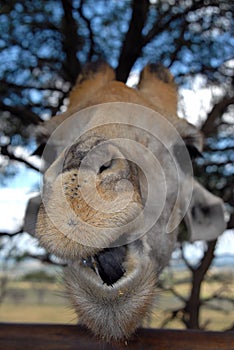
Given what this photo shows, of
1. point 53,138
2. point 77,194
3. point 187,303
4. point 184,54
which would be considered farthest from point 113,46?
point 77,194

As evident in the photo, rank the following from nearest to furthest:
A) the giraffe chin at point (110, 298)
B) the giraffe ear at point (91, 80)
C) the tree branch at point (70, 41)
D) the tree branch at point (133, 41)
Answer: the giraffe chin at point (110, 298) < the giraffe ear at point (91, 80) < the tree branch at point (133, 41) < the tree branch at point (70, 41)

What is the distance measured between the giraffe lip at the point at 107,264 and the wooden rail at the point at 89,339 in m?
0.34

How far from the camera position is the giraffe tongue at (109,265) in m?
2.12

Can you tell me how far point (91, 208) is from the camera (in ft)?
6.19

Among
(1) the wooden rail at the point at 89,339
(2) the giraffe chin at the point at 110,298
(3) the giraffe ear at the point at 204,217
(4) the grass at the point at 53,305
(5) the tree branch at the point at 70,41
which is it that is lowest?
(4) the grass at the point at 53,305

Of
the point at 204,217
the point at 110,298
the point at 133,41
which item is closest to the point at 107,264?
the point at 110,298

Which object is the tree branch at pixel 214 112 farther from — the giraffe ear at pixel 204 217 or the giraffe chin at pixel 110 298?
the giraffe chin at pixel 110 298

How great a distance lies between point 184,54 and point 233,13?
0.64 metres

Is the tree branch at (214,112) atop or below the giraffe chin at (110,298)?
below

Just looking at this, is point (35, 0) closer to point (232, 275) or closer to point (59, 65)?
point (59, 65)

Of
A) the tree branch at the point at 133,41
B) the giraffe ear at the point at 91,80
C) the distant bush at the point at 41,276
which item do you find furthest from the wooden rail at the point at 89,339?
the distant bush at the point at 41,276

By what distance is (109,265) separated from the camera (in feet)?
7.09

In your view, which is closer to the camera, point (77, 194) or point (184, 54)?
point (77, 194)

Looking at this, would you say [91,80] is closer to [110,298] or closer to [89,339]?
[89,339]
